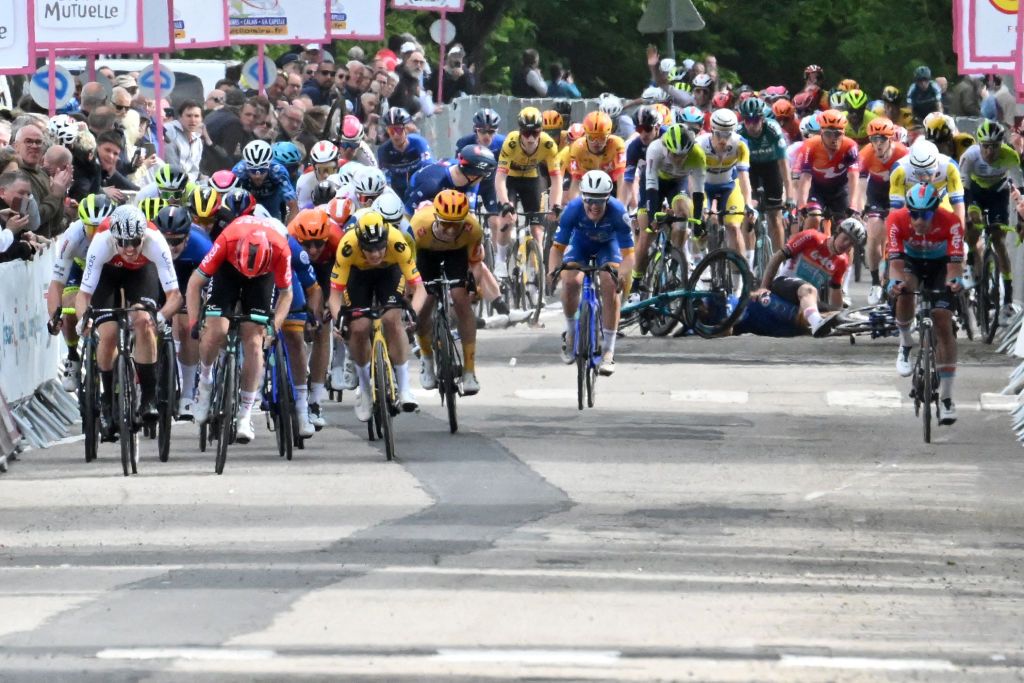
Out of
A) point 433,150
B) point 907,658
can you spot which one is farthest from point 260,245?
point 433,150

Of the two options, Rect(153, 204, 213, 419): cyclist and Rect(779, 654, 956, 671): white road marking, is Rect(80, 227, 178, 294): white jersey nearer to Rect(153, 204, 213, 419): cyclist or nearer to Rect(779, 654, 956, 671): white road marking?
Rect(153, 204, 213, 419): cyclist

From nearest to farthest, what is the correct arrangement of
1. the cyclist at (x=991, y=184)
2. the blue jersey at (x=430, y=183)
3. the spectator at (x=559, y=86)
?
the blue jersey at (x=430, y=183) → the cyclist at (x=991, y=184) → the spectator at (x=559, y=86)

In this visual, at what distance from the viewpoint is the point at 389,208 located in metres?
17.7

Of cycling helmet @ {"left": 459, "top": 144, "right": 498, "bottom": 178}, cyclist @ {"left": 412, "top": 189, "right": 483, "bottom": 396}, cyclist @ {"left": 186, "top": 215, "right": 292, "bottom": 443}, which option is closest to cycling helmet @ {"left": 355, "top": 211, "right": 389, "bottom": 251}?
cyclist @ {"left": 186, "top": 215, "right": 292, "bottom": 443}

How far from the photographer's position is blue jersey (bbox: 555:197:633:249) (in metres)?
20.6

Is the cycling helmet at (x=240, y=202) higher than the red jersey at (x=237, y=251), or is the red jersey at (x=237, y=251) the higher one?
the cycling helmet at (x=240, y=202)

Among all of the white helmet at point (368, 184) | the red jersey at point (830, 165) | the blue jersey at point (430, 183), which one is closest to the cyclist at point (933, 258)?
the white helmet at point (368, 184)

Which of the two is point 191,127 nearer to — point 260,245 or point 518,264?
point 518,264

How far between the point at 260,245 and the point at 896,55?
3824 cm

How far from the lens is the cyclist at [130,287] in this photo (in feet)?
54.1

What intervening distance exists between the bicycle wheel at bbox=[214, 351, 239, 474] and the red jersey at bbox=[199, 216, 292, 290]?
524 mm

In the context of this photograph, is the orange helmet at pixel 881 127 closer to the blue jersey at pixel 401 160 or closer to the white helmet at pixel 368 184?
the blue jersey at pixel 401 160

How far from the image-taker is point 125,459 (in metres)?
16.4

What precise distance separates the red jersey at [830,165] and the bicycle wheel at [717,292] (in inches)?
104
